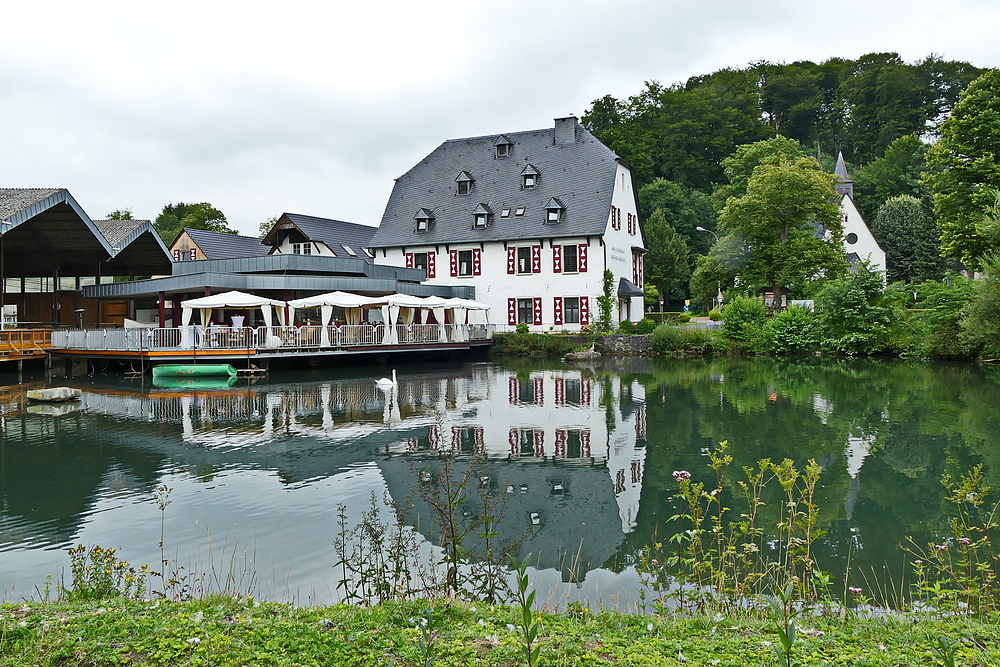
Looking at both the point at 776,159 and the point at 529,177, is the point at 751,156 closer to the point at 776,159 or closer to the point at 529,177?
the point at 776,159

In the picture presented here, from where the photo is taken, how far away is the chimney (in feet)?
136

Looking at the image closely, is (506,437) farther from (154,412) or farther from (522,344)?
(522,344)

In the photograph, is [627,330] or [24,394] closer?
[24,394]

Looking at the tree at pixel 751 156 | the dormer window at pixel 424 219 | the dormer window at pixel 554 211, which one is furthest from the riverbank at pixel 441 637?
the tree at pixel 751 156

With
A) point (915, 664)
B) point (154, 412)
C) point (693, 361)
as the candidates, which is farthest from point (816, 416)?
point (693, 361)

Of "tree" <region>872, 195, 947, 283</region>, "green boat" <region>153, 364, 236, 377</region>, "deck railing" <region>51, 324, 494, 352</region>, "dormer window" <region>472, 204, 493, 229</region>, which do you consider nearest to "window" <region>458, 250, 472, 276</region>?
"dormer window" <region>472, 204, 493, 229</region>

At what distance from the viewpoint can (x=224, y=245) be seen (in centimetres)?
4862

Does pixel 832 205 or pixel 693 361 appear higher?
pixel 832 205

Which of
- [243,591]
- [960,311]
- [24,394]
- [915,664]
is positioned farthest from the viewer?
[960,311]

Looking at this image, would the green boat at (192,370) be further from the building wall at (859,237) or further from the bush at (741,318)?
the building wall at (859,237)

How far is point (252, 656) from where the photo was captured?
390cm

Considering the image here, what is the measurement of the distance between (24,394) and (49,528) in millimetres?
15575

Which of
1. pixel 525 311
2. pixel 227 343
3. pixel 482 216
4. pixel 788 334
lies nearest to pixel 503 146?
pixel 482 216

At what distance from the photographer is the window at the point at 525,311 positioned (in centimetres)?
3978
